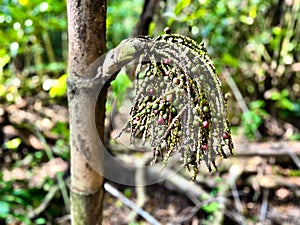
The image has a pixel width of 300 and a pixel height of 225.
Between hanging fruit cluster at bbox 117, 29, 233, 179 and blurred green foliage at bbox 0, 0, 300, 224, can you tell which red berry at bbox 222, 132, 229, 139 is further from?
blurred green foliage at bbox 0, 0, 300, 224

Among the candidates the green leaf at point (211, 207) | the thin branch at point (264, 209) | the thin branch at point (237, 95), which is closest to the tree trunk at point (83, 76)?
the green leaf at point (211, 207)

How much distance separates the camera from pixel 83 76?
2.24ft

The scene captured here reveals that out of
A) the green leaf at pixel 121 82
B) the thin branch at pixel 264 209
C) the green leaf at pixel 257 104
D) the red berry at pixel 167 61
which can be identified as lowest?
the thin branch at pixel 264 209

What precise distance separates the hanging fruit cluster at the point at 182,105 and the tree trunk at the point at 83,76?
0.11 meters

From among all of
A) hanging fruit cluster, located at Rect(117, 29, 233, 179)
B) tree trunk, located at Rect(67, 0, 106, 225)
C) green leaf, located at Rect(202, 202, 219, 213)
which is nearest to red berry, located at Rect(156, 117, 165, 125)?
hanging fruit cluster, located at Rect(117, 29, 233, 179)

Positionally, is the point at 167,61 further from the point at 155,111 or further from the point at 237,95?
the point at 237,95

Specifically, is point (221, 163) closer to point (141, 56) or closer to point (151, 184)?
point (151, 184)

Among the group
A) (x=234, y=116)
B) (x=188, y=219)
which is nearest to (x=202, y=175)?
(x=188, y=219)

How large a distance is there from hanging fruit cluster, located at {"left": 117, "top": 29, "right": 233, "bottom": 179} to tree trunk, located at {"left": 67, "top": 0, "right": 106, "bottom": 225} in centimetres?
11

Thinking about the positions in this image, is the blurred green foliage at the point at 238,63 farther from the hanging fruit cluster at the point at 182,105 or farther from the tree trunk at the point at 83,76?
the hanging fruit cluster at the point at 182,105

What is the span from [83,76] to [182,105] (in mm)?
228

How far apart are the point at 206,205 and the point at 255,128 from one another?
2.48 feet

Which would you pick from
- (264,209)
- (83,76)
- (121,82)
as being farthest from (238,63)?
(83,76)

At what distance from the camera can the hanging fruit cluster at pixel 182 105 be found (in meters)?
0.51
